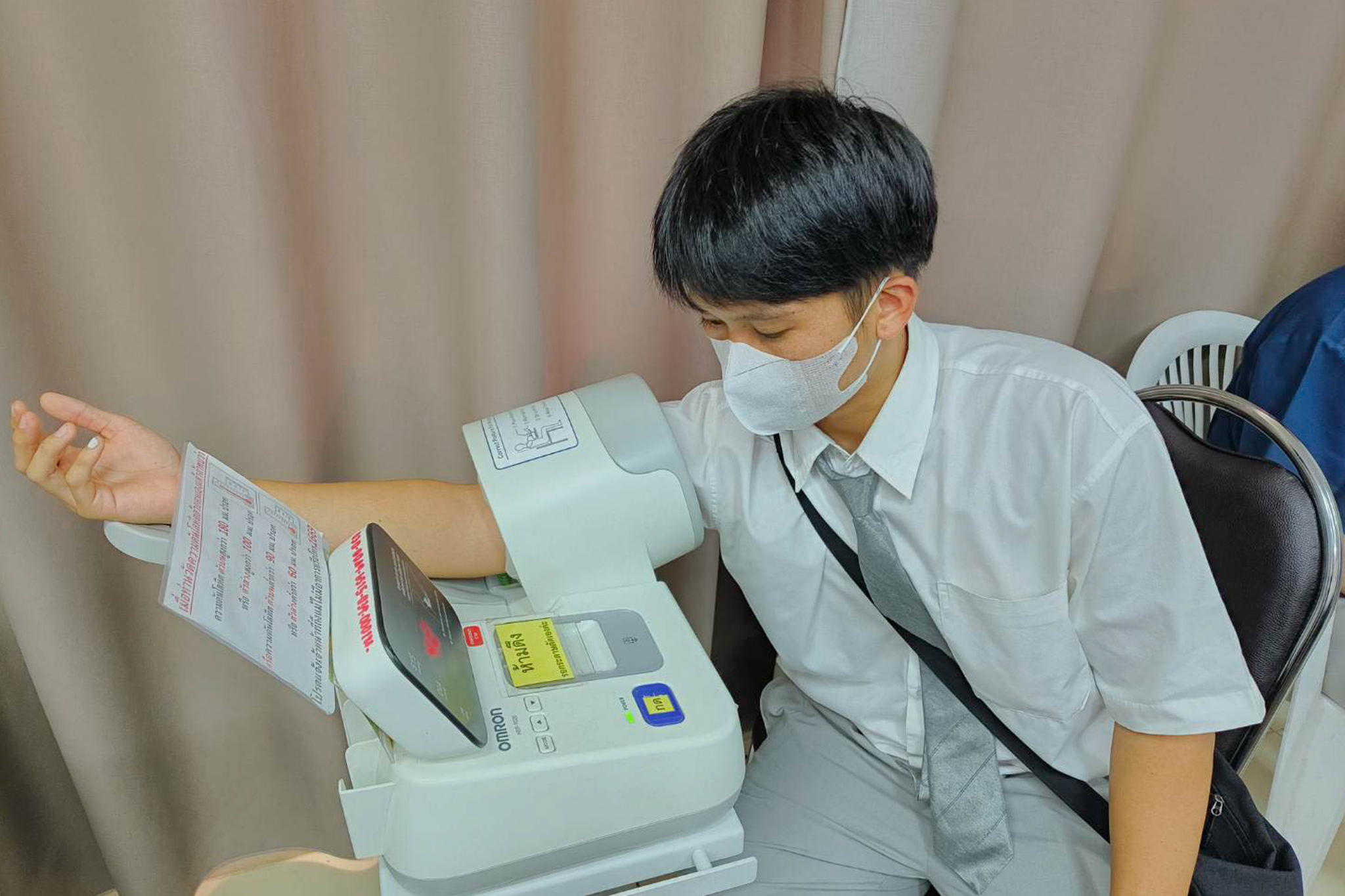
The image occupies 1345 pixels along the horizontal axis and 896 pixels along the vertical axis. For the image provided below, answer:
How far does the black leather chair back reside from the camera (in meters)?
0.96

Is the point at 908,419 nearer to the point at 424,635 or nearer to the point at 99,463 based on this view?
the point at 424,635

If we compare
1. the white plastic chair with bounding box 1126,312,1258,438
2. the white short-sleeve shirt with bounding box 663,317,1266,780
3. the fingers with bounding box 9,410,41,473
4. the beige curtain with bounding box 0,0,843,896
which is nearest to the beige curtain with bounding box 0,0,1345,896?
the beige curtain with bounding box 0,0,843,896

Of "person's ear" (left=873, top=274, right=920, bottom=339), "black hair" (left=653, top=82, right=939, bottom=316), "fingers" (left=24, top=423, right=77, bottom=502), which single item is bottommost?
"fingers" (left=24, top=423, right=77, bottom=502)

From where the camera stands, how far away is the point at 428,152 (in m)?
1.14

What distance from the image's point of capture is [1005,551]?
932mm

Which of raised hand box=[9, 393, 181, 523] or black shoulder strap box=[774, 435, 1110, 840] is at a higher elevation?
raised hand box=[9, 393, 181, 523]

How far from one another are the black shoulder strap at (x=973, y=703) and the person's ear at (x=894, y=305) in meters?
0.19

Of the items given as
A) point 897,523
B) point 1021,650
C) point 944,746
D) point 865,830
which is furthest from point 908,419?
point 865,830

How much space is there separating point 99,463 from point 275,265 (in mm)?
298

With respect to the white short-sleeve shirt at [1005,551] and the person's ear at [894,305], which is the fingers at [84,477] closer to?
the white short-sleeve shirt at [1005,551]

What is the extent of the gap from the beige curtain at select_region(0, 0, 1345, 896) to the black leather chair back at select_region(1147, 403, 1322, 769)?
1.60 feet

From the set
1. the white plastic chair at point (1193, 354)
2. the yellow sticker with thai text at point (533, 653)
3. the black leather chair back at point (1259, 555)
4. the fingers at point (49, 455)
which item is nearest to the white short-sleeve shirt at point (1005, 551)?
the black leather chair back at point (1259, 555)

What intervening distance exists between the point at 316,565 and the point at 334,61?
1.88 ft

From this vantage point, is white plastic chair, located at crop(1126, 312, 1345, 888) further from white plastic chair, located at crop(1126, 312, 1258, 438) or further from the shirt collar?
the shirt collar
